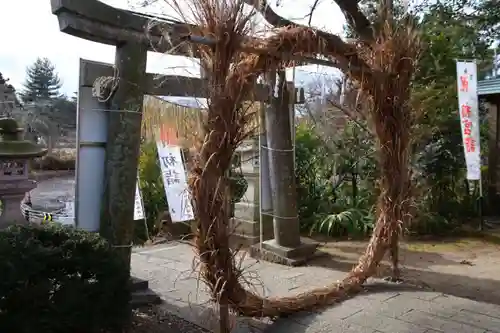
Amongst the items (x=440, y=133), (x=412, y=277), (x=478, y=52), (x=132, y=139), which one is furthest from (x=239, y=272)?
(x=478, y=52)

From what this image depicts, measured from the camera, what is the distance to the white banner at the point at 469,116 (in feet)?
24.6

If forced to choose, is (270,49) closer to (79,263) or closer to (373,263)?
(79,263)

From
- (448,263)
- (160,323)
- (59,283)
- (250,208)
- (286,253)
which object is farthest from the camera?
(250,208)

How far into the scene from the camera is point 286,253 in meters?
5.59

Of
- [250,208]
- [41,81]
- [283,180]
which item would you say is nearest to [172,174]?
[250,208]

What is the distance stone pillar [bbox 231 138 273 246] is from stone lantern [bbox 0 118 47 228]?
2836mm

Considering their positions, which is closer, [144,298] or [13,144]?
[144,298]

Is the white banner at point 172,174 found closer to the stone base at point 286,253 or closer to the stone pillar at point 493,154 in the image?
the stone base at point 286,253

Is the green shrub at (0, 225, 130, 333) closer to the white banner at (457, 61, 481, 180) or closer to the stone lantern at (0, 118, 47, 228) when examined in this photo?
the stone lantern at (0, 118, 47, 228)

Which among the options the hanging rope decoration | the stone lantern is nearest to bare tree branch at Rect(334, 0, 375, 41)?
the hanging rope decoration

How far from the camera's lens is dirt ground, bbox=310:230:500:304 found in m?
4.71

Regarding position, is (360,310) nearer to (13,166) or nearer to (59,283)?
(59,283)

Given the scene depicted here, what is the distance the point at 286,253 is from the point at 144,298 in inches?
81.2

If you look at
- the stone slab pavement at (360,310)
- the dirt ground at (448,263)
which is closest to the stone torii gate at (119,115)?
the stone slab pavement at (360,310)
